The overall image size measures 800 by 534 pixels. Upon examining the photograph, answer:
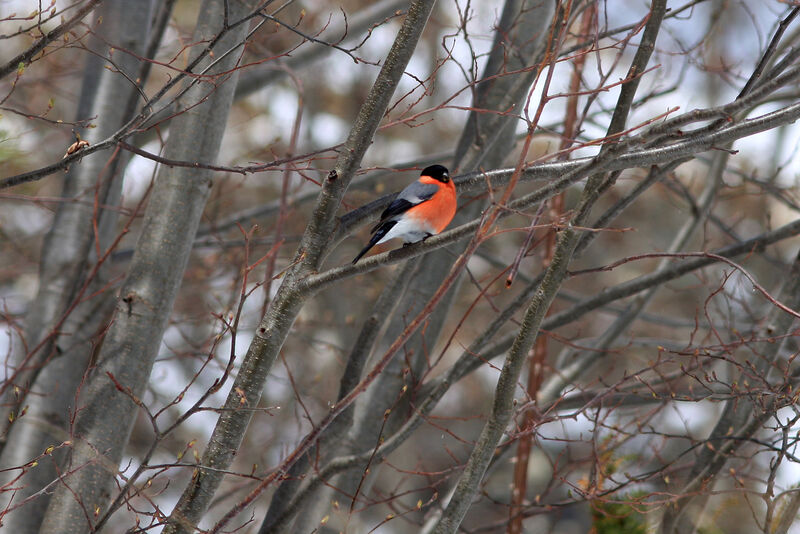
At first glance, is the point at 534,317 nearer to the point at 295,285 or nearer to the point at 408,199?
the point at 408,199

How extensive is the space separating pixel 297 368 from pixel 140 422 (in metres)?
1.92

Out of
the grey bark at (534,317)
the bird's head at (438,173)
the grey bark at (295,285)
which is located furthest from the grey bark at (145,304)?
the grey bark at (534,317)

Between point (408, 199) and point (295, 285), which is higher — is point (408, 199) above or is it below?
above

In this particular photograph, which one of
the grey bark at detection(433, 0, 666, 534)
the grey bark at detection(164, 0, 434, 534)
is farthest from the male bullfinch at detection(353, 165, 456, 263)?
the grey bark at detection(433, 0, 666, 534)

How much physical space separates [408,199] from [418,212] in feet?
0.16

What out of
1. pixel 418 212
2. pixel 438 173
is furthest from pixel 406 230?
pixel 438 173

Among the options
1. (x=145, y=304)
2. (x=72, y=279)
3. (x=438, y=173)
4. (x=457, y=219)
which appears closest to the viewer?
(x=438, y=173)

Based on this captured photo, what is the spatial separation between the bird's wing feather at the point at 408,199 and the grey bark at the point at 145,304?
2.64 feet

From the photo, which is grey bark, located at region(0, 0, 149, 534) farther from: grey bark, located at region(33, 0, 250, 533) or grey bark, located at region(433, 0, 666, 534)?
grey bark, located at region(433, 0, 666, 534)

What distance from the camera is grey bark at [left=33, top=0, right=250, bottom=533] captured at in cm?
229

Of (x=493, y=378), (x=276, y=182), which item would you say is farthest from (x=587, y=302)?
(x=493, y=378)

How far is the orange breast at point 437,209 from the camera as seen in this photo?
2.05 meters

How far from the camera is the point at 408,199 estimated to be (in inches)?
80.2

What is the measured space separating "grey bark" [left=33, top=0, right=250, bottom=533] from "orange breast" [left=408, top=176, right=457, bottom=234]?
0.87 meters
